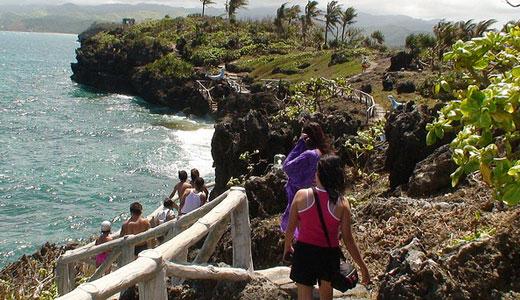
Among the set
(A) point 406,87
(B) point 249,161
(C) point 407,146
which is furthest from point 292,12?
(C) point 407,146

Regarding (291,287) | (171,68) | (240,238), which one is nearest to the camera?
(240,238)

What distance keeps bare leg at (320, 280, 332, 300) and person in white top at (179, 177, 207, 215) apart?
16.4ft

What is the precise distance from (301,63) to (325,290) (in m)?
47.2

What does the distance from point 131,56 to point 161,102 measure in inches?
550

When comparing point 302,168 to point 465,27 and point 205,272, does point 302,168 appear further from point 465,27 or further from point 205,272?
point 465,27

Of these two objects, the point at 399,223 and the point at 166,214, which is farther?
the point at 166,214

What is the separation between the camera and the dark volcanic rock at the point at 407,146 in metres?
10.6

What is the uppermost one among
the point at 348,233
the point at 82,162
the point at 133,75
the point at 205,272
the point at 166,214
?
the point at 348,233

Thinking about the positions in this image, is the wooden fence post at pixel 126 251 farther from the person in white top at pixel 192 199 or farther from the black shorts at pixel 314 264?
the person in white top at pixel 192 199

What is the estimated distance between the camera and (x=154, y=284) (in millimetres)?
3621

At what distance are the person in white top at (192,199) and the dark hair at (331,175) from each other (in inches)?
207

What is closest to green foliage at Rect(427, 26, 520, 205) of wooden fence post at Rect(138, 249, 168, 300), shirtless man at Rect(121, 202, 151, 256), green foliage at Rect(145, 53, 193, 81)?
wooden fence post at Rect(138, 249, 168, 300)

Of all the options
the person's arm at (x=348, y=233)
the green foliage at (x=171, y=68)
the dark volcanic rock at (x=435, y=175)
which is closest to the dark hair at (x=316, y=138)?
the person's arm at (x=348, y=233)

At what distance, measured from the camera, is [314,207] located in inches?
166
